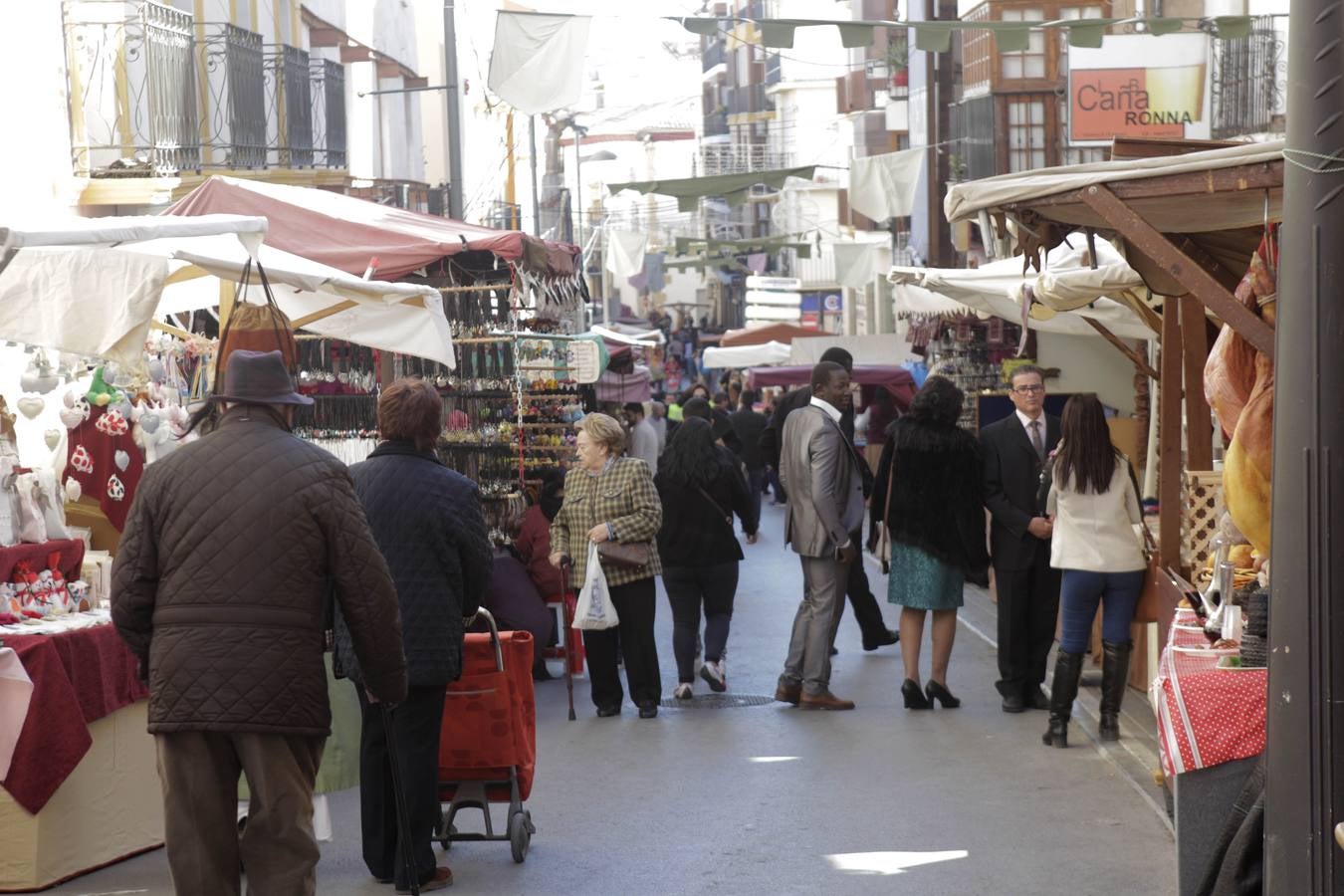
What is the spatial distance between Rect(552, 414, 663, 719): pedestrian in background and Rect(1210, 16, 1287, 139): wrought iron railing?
35.3 feet

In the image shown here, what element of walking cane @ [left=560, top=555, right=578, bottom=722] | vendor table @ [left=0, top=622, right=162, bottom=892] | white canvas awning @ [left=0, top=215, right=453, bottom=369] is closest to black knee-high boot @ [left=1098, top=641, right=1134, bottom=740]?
walking cane @ [left=560, top=555, right=578, bottom=722]

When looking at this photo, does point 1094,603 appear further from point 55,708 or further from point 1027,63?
point 1027,63

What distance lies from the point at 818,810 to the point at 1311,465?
4.65 m

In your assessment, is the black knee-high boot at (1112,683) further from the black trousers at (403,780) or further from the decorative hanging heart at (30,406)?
the decorative hanging heart at (30,406)

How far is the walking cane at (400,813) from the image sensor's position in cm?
660

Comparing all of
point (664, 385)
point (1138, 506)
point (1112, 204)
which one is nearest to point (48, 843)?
point (1112, 204)

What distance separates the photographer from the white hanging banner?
49.8 ft

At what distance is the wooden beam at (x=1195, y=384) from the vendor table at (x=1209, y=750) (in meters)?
3.32

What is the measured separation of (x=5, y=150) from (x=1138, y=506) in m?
8.05

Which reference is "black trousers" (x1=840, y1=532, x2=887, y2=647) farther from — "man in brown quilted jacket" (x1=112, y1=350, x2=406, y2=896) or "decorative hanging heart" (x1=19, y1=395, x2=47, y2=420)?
"man in brown quilted jacket" (x1=112, y1=350, x2=406, y2=896)

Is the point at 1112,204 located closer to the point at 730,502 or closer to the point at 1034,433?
the point at 1034,433

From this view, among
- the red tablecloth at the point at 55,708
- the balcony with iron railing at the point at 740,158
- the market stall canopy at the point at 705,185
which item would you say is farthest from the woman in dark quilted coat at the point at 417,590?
the balcony with iron railing at the point at 740,158

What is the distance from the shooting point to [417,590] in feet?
23.4

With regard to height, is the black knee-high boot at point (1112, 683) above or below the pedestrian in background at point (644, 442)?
below
